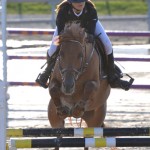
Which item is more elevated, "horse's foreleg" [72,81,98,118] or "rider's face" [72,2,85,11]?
"rider's face" [72,2,85,11]

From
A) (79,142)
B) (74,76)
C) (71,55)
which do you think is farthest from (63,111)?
(79,142)

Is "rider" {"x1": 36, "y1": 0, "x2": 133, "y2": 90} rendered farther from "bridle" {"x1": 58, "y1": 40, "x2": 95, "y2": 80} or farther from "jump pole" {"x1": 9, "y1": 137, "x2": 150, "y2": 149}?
"jump pole" {"x1": 9, "y1": 137, "x2": 150, "y2": 149}

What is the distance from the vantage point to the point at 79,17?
746cm

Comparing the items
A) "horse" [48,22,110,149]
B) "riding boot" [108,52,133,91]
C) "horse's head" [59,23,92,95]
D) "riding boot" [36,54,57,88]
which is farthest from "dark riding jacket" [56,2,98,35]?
"riding boot" [108,52,133,91]

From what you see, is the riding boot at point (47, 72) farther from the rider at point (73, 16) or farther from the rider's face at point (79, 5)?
the rider's face at point (79, 5)

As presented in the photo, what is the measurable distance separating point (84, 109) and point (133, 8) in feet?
100

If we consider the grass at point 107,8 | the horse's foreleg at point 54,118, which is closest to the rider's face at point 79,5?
the horse's foreleg at point 54,118

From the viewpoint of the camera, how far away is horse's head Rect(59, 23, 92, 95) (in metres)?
6.91

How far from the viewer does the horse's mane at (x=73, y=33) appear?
7102 mm

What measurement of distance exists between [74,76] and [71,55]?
21cm

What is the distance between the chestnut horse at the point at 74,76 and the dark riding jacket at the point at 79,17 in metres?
0.15

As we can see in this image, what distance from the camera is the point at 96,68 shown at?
7.61m

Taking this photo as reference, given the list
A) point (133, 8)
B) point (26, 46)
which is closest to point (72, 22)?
point (26, 46)

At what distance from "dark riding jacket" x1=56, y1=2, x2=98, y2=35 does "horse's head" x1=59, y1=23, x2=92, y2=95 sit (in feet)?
0.77
